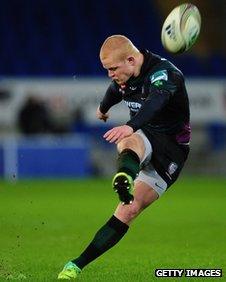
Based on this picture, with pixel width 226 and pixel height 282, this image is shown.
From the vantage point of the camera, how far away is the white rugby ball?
22.6 feet

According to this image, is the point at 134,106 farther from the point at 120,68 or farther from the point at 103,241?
the point at 103,241

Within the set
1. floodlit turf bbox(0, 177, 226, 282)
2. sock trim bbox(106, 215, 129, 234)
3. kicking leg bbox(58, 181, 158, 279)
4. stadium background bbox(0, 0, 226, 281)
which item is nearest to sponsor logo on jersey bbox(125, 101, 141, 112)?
kicking leg bbox(58, 181, 158, 279)

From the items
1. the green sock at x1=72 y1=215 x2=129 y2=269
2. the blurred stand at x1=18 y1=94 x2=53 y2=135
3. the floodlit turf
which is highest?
the green sock at x1=72 y1=215 x2=129 y2=269

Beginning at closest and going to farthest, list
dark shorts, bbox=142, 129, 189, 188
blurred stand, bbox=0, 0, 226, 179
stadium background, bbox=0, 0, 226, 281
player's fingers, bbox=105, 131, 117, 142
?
player's fingers, bbox=105, 131, 117, 142
dark shorts, bbox=142, 129, 189, 188
stadium background, bbox=0, 0, 226, 281
blurred stand, bbox=0, 0, 226, 179

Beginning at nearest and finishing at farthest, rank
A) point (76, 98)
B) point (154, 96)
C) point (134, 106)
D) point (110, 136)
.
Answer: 1. point (110, 136)
2. point (154, 96)
3. point (134, 106)
4. point (76, 98)

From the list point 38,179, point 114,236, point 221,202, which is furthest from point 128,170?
point 38,179

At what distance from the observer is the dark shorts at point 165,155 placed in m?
6.68

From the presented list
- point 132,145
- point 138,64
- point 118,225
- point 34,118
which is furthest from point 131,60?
point 34,118

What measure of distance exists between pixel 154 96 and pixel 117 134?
55cm

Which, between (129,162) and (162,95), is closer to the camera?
(129,162)

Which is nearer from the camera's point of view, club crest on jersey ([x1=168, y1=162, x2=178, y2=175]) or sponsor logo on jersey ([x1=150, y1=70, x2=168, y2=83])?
sponsor logo on jersey ([x1=150, y1=70, x2=168, y2=83])

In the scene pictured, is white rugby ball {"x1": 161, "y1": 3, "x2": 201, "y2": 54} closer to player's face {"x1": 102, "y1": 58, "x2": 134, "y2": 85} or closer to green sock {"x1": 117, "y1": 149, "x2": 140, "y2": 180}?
player's face {"x1": 102, "y1": 58, "x2": 134, "y2": 85}

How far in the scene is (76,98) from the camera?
1994cm

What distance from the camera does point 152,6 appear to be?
22719mm
